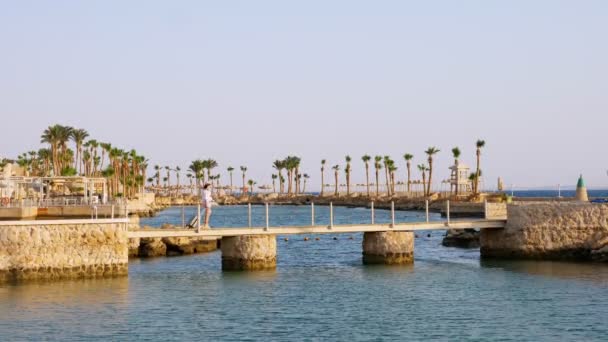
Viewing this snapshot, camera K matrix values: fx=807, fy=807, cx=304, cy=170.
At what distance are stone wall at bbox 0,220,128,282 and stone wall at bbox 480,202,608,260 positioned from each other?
20.9 metres

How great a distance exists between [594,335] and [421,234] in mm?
49584

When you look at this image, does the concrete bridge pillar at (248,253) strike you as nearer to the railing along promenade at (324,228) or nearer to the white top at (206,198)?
the railing along promenade at (324,228)

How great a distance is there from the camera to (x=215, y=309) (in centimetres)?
3016

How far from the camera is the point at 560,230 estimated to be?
42.5 metres

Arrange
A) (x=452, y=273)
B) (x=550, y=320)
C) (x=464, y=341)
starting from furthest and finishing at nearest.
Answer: (x=452, y=273) → (x=550, y=320) → (x=464, y=341)

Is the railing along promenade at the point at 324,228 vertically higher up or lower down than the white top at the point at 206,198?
lower down

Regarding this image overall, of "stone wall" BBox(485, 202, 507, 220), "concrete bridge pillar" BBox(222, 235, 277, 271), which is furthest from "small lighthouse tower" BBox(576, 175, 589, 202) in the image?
"concrete bridge pillar" BBox(222, 235, 277, 271)

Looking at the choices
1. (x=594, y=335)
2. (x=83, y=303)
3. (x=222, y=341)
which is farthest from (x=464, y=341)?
(x=83, y=303)

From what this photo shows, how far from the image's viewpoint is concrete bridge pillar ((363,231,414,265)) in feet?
137

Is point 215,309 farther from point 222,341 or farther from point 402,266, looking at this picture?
point 402,266

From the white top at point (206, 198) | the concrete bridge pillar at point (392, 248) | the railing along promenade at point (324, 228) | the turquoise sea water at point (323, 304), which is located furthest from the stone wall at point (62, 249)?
the concrete bridge pillar at point (392, 248)

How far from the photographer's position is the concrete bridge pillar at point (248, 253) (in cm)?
3912

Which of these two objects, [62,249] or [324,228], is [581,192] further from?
[62,249]

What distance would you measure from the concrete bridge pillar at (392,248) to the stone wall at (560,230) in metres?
6.01
